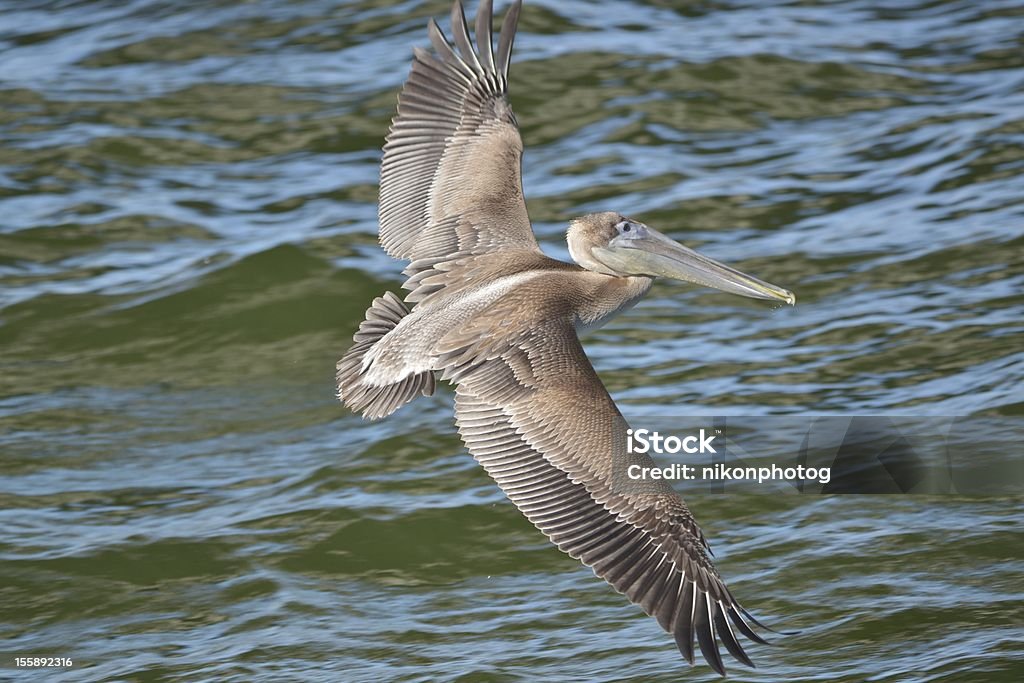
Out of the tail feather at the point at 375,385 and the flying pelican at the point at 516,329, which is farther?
the tail feather at the point at 375,385

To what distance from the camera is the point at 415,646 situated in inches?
271

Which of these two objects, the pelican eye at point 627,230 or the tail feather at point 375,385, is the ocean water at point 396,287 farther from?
the pelican eye at point 627,230

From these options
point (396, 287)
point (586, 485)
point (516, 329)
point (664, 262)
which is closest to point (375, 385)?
point (516, 329)

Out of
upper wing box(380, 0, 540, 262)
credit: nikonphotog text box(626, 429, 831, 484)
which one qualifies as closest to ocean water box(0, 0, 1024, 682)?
credit: nikonphotog text box(626, 429, 831, 484)

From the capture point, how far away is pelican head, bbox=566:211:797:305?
20.4 feet

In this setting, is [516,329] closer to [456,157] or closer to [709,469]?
[456,157]

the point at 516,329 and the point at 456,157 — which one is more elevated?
the point at 456,157

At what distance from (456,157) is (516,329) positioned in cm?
135

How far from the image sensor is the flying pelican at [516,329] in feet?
17.5

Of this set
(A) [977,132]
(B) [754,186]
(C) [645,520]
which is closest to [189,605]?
(C) [645,520]

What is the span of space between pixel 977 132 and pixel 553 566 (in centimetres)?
482

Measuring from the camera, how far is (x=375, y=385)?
6.13 metres

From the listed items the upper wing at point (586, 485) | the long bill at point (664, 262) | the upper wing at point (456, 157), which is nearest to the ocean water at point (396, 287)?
the upper wing at point (586, 485)

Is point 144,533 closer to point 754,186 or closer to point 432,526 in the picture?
point 432,526
